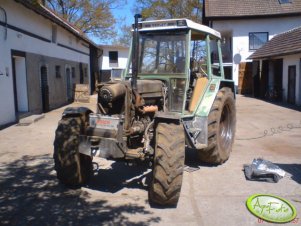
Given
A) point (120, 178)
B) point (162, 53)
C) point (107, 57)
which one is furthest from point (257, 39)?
point (120, 178)

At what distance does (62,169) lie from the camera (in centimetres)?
515

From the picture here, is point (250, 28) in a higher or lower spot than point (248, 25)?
lower

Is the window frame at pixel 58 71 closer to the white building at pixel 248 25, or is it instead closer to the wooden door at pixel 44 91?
the wooden door at pixel 44 91

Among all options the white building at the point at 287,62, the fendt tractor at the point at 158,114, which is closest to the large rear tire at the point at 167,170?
the fendt tractor at the point at 158,114

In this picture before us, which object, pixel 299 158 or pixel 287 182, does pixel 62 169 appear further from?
pixel 299 158

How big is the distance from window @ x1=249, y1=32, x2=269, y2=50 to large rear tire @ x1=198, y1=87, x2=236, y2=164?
1984cm

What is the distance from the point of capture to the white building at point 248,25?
1000 inches

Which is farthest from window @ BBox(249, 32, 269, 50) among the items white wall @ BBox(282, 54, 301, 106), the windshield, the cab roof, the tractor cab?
the windshield

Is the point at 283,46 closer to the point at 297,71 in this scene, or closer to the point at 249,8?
the point at 297,71

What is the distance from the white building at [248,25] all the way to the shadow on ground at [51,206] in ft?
70.4

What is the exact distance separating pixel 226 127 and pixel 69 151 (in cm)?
355

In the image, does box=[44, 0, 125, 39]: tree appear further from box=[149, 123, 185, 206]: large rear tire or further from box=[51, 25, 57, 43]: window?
box=[149, 123, 185, 206]: large rear tire

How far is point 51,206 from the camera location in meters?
4.70

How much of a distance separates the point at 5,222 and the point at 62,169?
113 cm
